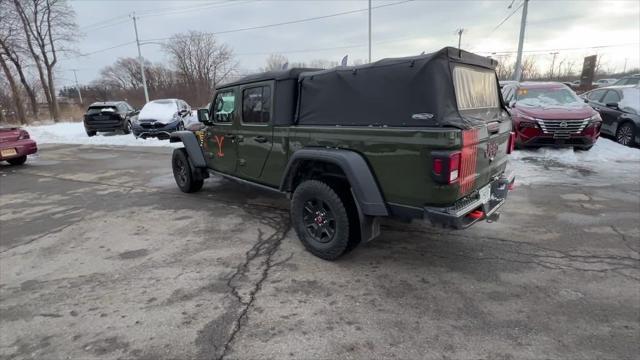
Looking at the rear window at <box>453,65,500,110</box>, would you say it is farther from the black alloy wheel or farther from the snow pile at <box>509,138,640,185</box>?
the snow pile at <box>509,138,640,185</box>

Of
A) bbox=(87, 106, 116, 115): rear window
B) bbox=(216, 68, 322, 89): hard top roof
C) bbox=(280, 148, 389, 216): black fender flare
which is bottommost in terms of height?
bbox=(280, 148, 389, 216): black fender flare

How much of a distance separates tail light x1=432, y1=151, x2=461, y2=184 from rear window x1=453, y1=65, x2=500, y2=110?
64cm

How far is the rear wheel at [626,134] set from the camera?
9312 millimetres

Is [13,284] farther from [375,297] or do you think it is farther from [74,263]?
[375,297]

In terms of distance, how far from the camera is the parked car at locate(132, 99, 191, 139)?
547 inches

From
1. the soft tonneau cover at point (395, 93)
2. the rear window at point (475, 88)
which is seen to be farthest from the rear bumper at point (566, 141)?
the soft tonneau cover at point (395, 93)

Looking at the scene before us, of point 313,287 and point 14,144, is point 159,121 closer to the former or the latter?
point 14,144

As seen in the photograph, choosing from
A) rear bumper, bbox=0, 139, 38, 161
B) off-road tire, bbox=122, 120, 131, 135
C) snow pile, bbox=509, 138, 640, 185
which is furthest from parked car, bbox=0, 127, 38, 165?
snow pile, bbox=509, 138, 640, 185

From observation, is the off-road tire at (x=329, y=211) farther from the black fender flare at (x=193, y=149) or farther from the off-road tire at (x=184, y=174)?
the off-road tire at (x=184, y=174)

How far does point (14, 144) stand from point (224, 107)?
8.32 m

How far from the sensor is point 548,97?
9.16 m

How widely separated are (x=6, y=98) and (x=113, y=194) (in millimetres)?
30790

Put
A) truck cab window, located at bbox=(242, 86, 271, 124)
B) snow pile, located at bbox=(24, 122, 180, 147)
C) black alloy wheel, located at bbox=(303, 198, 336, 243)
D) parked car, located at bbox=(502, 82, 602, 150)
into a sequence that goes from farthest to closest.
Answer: snow pile, located at bbox=(24, 122, 180, 147), parked car, located at bbox=(502, 82, 602, 150), truck cab window, located at bbox=(242, 86, 271, 124), black alloy wheel, located at bbox=(303, 198, 336, 243)

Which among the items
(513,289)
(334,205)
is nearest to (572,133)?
(513,289)
